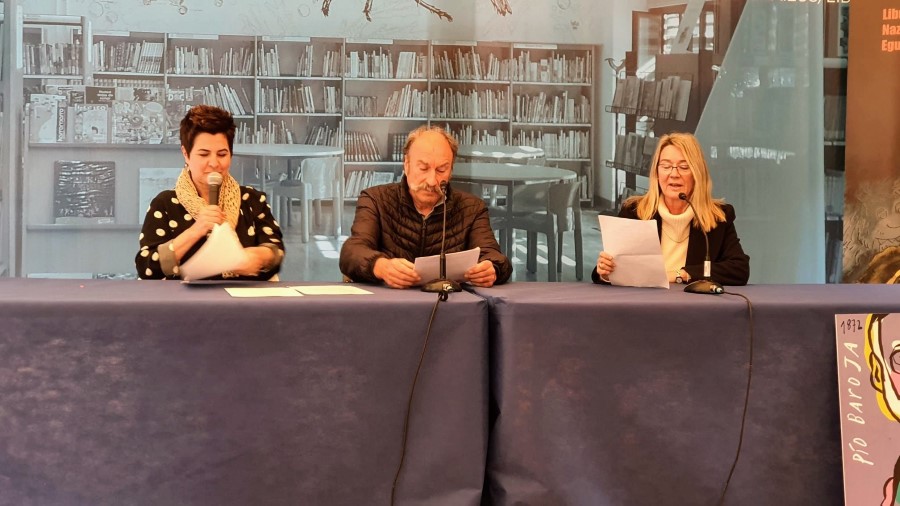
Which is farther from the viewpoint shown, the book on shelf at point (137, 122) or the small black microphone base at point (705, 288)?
the book on shelf at point (137, 122)

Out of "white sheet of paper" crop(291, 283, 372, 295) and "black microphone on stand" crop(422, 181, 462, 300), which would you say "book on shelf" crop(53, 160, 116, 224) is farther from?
"black microphone on stand" crop(422, 181, 462, 300)

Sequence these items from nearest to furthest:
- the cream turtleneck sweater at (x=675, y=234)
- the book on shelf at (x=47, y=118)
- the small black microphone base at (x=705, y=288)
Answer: the small black microphone base at (x=705, y=288)
the cream turtleneck sweater at (x=675, y=234)
the book on shelf at (x=47, y=118)

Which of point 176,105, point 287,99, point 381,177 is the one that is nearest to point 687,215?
point 381,177

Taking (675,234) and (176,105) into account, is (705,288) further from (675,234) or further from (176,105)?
(176,105)

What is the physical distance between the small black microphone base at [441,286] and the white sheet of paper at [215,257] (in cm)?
46

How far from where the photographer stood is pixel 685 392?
2094 millimetres

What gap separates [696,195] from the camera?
295cm

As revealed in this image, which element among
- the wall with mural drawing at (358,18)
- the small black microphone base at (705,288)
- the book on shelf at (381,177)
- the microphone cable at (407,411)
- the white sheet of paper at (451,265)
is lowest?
the microphone cable at (407,411)

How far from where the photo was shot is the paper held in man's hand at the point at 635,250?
2350mm

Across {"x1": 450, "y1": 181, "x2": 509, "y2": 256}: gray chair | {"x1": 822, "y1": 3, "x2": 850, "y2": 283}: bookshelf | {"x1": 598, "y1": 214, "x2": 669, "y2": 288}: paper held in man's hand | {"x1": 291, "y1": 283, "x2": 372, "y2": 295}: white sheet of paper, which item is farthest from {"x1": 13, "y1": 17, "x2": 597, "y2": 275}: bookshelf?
{"x1": 291, "y1": 283, "x2": 372, "y2": 295}: white sheet of paper

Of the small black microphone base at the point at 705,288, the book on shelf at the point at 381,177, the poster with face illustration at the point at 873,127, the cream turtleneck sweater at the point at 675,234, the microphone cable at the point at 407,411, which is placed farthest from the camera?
the book on shelf at the point at 381,177

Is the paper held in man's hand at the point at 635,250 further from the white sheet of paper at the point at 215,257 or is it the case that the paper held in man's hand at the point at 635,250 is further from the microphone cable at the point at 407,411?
the white sheet of paper at the point at 215,257

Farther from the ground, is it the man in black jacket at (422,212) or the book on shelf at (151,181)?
the book on shelf at (151,181)

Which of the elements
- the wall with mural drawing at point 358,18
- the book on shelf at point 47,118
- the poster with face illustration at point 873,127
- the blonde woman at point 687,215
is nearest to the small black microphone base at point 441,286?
the blonde woman at point 687,215
